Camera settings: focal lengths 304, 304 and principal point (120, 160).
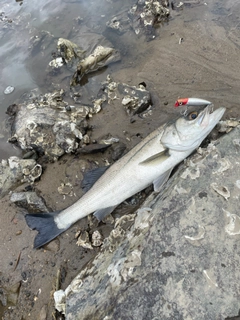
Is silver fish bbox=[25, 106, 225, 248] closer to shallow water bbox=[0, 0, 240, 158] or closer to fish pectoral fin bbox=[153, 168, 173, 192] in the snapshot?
fish pectoral fin bbox=[153, 168, 173, 192]

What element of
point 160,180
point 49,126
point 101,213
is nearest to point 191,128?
point 160,180

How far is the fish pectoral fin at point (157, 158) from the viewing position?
4465 mm

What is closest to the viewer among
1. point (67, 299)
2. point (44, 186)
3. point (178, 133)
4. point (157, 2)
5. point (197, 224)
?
point (197, 224)

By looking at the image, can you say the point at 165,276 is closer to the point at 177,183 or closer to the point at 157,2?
the point at 177,183

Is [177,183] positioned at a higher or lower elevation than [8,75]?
lower

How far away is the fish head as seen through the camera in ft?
14.0

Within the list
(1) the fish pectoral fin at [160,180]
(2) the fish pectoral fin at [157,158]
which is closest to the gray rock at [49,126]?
(2) the fish pectoral fin at [157,158]

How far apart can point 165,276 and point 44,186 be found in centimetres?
317

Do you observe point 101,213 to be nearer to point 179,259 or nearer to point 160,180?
point 160,180

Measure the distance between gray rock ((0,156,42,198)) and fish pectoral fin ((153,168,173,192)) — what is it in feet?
7.58

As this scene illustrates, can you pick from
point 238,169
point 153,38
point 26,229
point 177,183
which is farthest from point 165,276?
point 153,38

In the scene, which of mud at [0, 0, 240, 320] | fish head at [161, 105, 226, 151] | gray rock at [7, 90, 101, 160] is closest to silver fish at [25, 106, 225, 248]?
fish head at [161, 105, 226, 151]

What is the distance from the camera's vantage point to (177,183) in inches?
147

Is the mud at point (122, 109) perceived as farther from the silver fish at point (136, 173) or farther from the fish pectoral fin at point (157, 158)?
the fish pectoral fin at point (157, 158)
